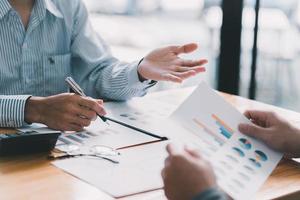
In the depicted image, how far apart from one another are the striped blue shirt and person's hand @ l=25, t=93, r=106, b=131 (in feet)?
1.10

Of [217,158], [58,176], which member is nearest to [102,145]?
[58,176]

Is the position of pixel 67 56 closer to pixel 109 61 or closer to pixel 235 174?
pixel 109 61

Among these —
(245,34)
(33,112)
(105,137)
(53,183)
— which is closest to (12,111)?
(33,112)

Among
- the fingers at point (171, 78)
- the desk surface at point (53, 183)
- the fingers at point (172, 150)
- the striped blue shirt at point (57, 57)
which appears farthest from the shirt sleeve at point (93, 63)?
the fingers at point (172, 150)

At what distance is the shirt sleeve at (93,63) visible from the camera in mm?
1633

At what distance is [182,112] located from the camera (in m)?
1.04

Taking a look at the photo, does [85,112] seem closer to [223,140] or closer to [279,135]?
[223,140]

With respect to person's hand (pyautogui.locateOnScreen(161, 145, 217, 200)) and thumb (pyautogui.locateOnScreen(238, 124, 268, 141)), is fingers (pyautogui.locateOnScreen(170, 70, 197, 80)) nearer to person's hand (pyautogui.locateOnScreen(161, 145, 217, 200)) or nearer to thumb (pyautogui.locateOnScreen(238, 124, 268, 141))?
thumb (pyautogui.locateOnScreen(238, 124, 268, 141))

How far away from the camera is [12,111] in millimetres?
1279

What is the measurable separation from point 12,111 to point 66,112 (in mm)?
157

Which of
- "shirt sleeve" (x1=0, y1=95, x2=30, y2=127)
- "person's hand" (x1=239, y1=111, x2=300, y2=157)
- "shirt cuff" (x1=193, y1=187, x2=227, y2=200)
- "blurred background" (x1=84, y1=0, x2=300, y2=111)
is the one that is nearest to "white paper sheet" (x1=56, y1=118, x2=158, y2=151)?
"shirt sleeve" (x1=0, y1=95, x2=30, y2=127)

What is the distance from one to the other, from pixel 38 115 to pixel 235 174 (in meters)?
0.60

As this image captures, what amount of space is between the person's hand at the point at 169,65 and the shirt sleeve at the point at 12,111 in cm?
41

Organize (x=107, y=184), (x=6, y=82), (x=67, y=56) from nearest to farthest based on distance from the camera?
(x=107, y=184) < (x=6, y=82) < (x=67, y=56)
